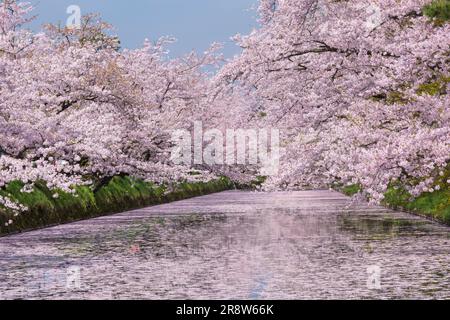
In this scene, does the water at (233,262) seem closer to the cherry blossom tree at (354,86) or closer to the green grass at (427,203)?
the green grass at (427,203)

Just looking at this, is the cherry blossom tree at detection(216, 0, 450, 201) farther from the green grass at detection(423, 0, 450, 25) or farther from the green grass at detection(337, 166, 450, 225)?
the green grass at detection(337, 166, 450, 225)

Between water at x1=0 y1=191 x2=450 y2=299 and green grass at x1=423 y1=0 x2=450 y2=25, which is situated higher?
green grass at x1=423 y1=0 x2=450 y2=25

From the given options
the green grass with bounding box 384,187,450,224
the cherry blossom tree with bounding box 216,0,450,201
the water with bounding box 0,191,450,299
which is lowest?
the water with bounding box 0,191,450,299

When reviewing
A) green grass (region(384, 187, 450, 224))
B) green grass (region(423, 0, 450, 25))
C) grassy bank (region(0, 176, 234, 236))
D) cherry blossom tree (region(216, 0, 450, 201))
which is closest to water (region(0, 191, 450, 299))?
green grass (region(384, 187, 450, 224))

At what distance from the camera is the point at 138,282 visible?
49.1 feet

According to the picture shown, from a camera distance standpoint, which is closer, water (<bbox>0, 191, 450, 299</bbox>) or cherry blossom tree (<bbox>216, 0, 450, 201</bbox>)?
water (<bbox>0, 191, 450, 299</bbox>)

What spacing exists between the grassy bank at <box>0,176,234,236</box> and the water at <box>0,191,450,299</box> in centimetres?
126

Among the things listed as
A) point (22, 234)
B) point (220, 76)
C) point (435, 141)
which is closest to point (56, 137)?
point (22, 234)

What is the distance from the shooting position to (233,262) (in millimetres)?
18031

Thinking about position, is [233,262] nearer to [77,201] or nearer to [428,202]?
[428,202]

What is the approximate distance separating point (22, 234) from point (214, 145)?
108 ft

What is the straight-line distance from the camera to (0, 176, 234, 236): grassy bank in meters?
31.0

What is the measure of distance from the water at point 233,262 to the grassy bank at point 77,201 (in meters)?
1.26
